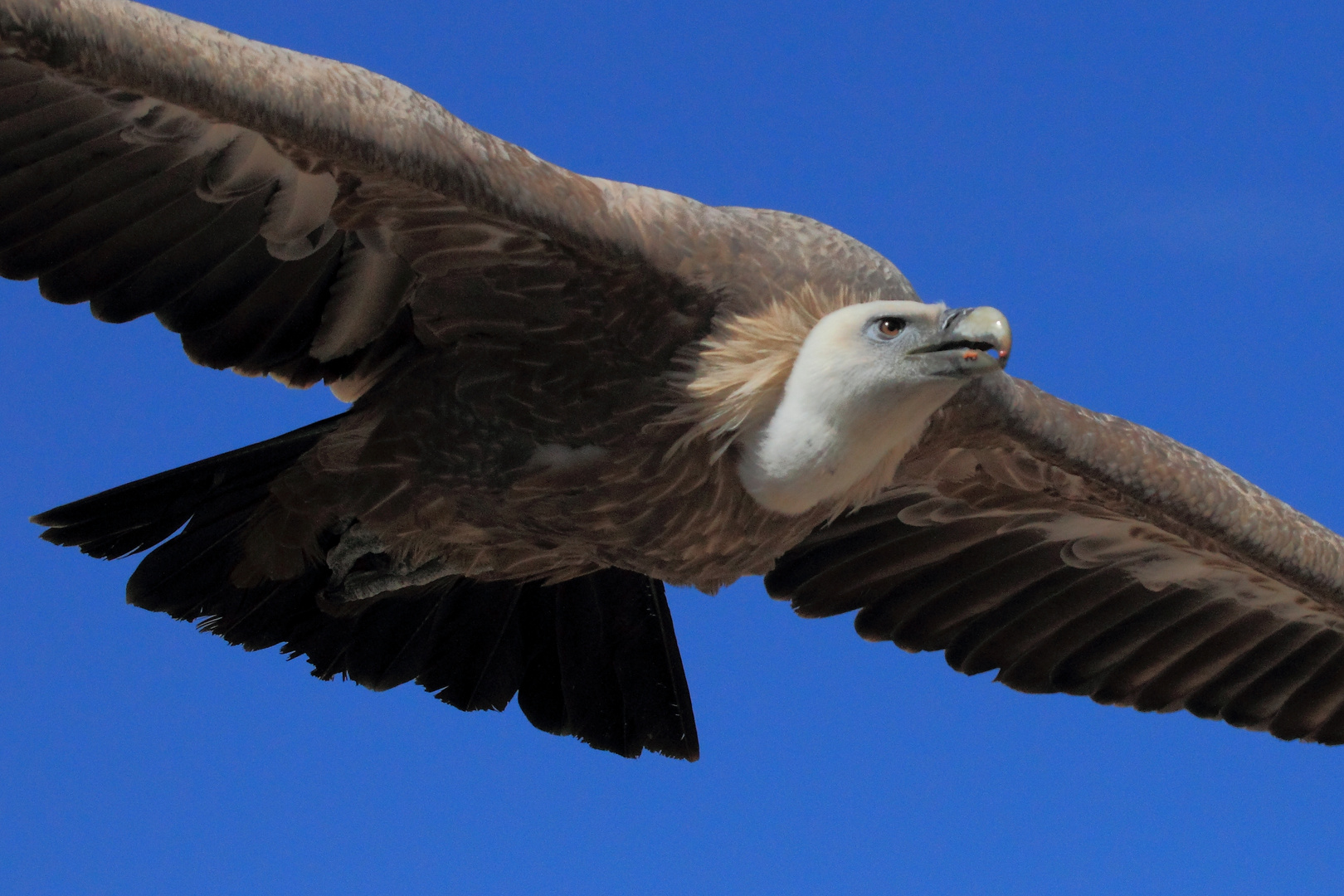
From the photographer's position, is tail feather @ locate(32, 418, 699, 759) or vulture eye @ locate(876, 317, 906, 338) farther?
tail feather @ locate(32, 418, 699, 759)

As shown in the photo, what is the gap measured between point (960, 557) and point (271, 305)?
279 cm

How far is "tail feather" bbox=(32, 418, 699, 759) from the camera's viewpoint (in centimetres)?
676

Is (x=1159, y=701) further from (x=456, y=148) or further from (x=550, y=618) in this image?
(x=456, y=148)

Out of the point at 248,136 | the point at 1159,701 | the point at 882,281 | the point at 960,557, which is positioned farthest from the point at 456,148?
the point at 1159,701

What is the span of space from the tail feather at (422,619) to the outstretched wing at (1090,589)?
0.60 meters

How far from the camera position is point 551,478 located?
20.2 feet

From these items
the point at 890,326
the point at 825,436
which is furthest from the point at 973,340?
the point at 825,436

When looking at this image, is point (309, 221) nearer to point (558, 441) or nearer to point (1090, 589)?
point (558, 441)

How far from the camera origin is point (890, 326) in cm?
573

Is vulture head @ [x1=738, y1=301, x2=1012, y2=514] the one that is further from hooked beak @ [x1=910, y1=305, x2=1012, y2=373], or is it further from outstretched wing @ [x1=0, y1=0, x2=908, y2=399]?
outstretched wing @ [x1=0, y1=0, x2=908, y2=399]

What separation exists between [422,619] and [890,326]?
2354 mm

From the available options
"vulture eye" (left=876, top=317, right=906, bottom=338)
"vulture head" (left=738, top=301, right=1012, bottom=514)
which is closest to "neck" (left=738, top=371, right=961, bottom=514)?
"vulture head" (left=738, top=301, right=1012, bottom=514)

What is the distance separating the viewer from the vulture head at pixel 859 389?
5664 mm

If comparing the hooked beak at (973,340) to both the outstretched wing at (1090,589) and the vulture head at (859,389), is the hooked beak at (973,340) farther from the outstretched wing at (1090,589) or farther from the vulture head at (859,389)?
the outstretched wing at (1090,589)
